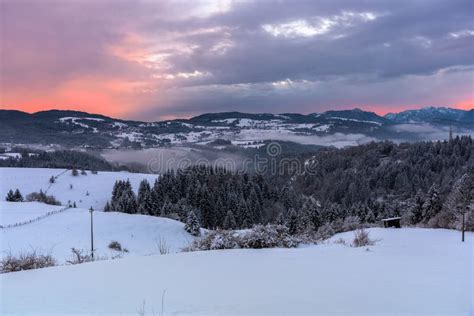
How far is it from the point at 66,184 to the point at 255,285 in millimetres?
108957

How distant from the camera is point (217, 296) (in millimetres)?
4246

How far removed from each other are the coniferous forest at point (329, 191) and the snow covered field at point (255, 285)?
29.4ft

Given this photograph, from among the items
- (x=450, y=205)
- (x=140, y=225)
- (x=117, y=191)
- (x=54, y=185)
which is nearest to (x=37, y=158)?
(x=54, y=185)

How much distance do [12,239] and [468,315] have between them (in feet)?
124

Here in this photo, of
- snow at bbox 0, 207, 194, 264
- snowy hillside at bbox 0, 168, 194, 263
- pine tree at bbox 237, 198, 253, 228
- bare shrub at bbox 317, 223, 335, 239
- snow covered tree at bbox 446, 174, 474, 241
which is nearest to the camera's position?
bare shrub at bbox 317, 223, 335, 239

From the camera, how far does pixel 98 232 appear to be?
1583 inches

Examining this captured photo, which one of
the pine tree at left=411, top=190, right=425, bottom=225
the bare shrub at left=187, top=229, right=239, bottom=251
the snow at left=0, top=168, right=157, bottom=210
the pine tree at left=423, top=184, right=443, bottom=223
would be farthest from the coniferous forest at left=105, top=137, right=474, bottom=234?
the snow at left=0, top=168, right=157, bottom=210

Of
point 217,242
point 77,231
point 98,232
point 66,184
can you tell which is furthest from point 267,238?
point 66,184

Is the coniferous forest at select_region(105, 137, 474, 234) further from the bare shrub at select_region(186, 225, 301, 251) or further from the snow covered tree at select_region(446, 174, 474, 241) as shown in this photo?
the bare shrub at select_region(186, 225, 301, 251)

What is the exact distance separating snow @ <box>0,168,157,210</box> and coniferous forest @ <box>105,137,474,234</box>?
1019 centimetres

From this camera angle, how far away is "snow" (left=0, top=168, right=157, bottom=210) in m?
94.2

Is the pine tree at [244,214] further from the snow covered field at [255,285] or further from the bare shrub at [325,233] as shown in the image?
the snow covered field at [255,285]

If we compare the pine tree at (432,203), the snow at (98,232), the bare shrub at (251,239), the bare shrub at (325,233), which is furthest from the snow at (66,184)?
the bare shrub at (251,239)

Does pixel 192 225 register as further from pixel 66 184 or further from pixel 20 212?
pixel 66 184
